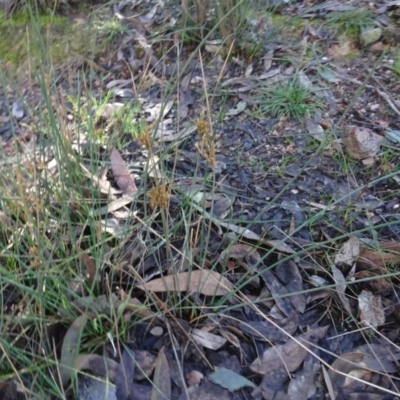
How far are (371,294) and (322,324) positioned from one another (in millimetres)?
150

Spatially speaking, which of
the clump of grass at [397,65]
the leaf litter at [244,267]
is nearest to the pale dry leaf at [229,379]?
the leaf litter at [244,267]

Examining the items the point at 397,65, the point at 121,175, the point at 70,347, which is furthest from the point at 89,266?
the point at 397,65

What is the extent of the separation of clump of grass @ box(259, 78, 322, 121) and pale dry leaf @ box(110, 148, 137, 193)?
1.71 feet

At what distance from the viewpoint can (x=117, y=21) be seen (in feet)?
7.81

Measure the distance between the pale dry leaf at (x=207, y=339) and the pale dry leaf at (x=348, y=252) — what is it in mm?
382

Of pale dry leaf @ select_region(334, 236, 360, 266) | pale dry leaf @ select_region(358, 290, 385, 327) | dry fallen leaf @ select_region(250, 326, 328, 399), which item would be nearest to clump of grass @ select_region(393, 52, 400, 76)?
pale dry leaf @ select_region(334, 236, 360, 266)

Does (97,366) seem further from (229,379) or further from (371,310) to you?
(371,310)

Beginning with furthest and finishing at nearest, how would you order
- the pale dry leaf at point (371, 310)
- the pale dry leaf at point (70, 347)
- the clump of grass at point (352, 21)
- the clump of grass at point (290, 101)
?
the clump of grass at point (352, 21), the clump of grass at point (290, 101), the pale dry leaf at point (371, 310), the pale dry leaf at point (70, 347)

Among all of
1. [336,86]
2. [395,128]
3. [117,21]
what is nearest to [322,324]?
[395,128]

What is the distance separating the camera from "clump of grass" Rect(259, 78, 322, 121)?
6.35 ft

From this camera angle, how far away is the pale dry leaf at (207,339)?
1377 mm

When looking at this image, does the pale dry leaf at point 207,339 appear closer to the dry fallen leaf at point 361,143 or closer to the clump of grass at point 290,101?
the dry fallen leaf at point 361,143

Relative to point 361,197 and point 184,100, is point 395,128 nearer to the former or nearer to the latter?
point 361,197

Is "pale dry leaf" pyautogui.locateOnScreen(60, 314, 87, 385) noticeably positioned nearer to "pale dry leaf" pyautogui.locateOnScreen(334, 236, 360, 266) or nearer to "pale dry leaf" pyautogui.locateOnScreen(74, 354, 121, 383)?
"pale dry leaf" pyautogui.locateOnScreen(74, 354, 121, 383)
